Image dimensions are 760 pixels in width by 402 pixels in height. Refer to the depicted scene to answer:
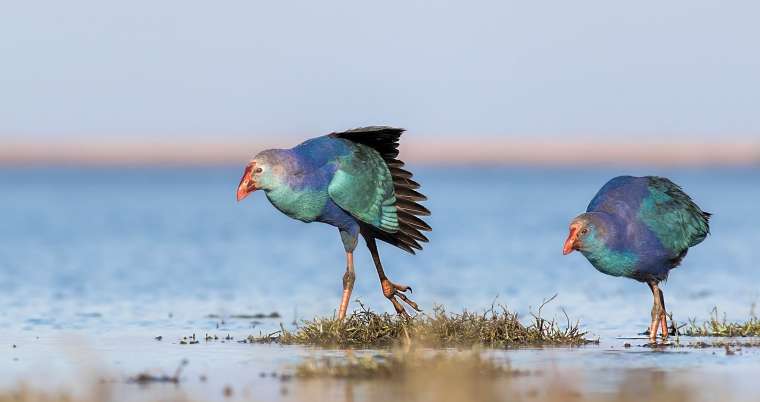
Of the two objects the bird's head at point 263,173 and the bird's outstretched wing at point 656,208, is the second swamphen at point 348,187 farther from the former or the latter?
the bird's outstretched wing at point 656,208

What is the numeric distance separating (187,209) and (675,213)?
46.1 meters

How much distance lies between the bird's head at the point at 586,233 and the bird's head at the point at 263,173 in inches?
99.9

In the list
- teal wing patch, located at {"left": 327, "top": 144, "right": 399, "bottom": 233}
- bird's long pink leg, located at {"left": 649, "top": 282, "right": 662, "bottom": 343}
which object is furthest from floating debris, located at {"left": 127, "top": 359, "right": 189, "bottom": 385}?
bird's long pink leg, located at {"left": 649, "top": 282, "right": 662, "bottom": 343}

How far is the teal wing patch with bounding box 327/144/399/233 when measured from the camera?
12.8 metres

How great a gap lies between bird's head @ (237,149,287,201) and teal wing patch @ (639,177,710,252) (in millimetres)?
3373

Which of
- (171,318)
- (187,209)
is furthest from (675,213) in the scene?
(187,209)

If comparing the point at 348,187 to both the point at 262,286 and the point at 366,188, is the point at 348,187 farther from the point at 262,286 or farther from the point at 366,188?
the point at 262,286

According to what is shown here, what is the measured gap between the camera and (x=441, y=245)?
34.2 meters

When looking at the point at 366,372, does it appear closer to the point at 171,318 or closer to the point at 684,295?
the point at 171,318

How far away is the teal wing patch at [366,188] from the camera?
12.8 meters

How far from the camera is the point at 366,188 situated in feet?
43.0

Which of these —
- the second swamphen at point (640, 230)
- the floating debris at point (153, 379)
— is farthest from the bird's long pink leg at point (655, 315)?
the floating debris at point (153, 379)

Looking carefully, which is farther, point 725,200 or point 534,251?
point 725,200

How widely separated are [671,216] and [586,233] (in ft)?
4.26
